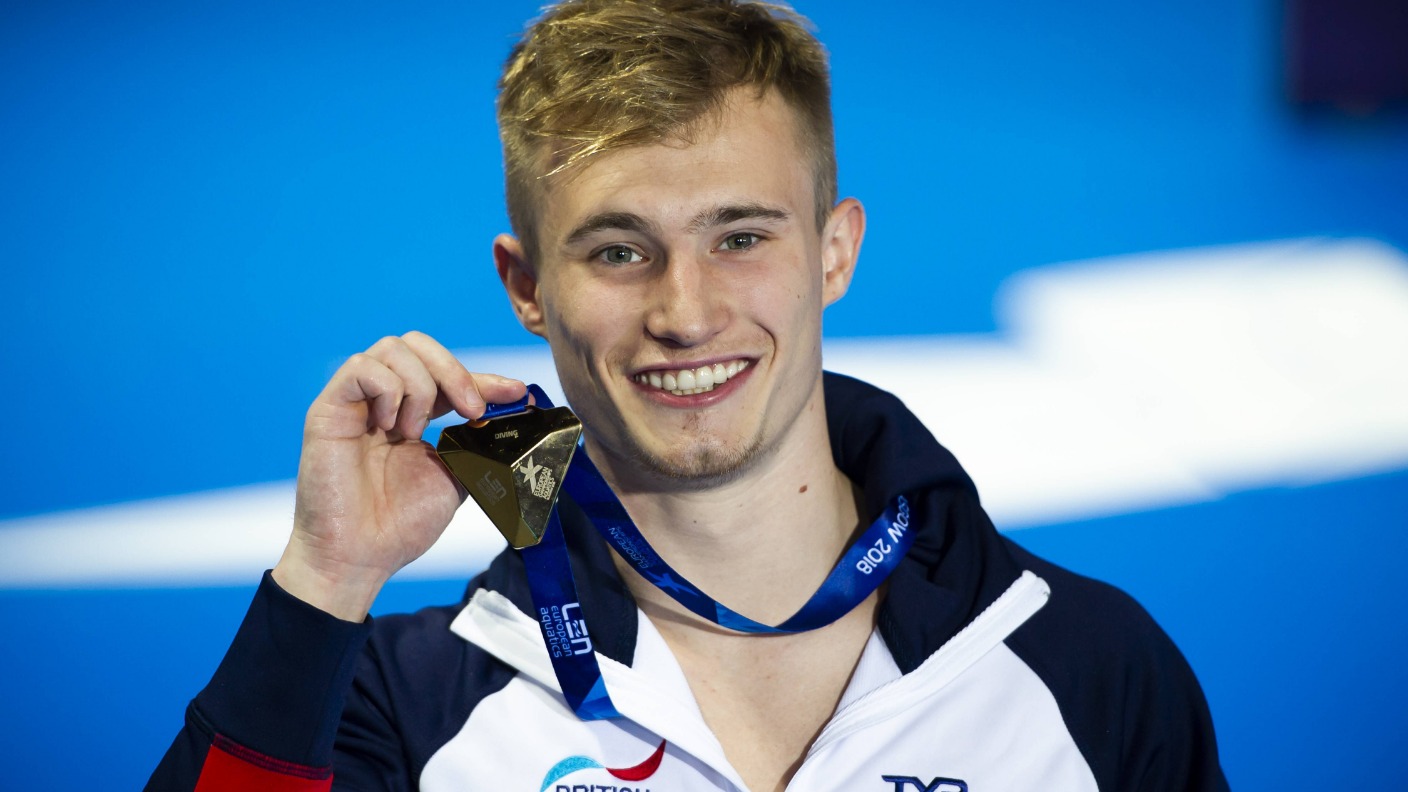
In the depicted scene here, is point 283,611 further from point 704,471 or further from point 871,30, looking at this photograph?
point 871,30

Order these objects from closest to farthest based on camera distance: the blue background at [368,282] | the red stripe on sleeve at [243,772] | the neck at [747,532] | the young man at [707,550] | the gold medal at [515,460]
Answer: the red stripe on sleeve at [243,772] → the gold medal at [515,460] → the young man at [707,550] → the neck at [747,532] → the blue background at [368,282]

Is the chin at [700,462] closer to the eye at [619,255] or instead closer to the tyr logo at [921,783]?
the eye at [619,255]

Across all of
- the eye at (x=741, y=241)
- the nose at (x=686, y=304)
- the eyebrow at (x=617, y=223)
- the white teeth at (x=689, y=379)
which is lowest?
the white teeth at (x=689, y=379)

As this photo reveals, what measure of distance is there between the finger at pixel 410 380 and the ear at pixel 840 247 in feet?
2.36

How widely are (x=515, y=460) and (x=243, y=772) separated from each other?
0.47m

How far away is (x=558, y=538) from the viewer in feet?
6.16

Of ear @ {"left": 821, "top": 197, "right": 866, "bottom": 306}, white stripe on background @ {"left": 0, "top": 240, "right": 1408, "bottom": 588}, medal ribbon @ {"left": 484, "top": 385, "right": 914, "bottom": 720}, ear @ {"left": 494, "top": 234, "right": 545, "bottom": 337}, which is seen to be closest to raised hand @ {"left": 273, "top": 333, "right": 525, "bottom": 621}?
medal ribbon @ {"left": 484, "top": 385, "right": 914, "bottom": 720}

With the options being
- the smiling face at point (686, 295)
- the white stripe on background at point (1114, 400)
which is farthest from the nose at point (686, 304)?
the white stripe on background at point (1114, 400)

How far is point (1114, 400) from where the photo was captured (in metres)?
4.46

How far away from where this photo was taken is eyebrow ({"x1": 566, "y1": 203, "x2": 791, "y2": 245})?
1.88 meters

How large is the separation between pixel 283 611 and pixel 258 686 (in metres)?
0.09

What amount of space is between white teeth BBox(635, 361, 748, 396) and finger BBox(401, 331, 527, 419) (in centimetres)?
25

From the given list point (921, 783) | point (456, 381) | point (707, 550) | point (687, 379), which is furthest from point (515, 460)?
point (921, 783)

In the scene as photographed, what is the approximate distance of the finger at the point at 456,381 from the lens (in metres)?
1.67
